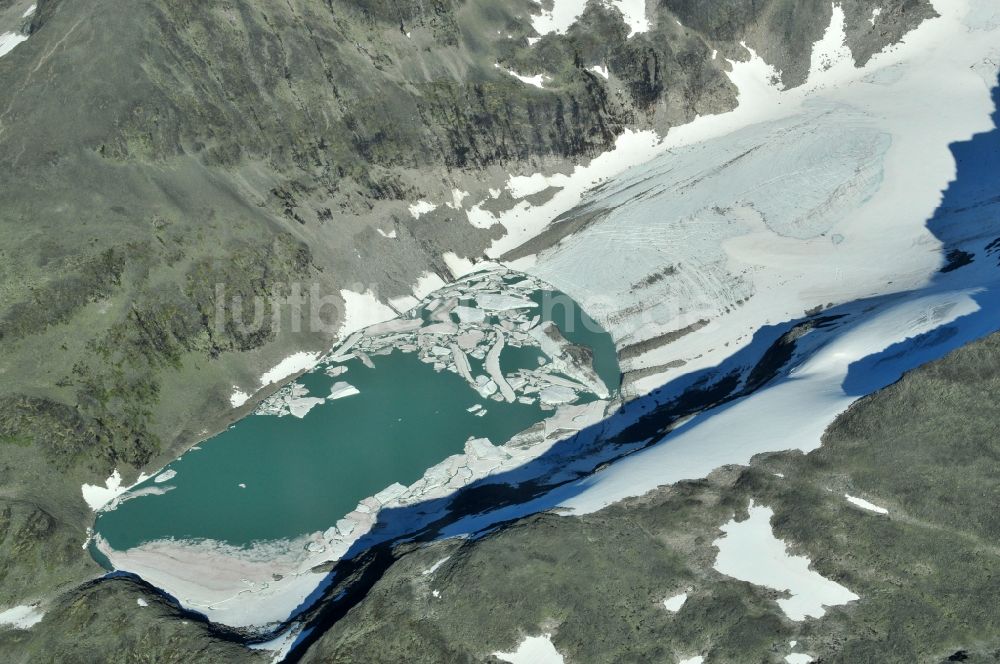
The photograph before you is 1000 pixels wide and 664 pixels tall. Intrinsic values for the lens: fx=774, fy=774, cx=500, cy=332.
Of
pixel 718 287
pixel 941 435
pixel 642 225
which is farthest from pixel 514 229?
pixel 941 435

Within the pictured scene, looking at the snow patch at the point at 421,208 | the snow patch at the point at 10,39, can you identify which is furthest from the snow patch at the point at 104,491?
the snow patch at the point at 10,39

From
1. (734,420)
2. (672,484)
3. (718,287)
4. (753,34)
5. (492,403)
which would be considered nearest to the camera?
(672,484)

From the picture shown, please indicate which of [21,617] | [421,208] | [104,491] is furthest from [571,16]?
[21,617]

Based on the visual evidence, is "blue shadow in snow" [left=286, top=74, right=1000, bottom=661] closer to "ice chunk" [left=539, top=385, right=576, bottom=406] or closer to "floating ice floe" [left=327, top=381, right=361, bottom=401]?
"ice chunk" [left=539, top=385, right=576, bottom=406]

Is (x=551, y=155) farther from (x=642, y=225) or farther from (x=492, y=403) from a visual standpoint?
(x=492, y=403)

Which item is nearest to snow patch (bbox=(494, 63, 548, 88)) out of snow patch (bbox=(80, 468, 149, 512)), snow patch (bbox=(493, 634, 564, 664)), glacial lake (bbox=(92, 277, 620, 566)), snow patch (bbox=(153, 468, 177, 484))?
glacial lake (bbox=(92, 277, 620, 566))

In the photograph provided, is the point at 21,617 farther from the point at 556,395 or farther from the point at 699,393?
the point at 699,393
